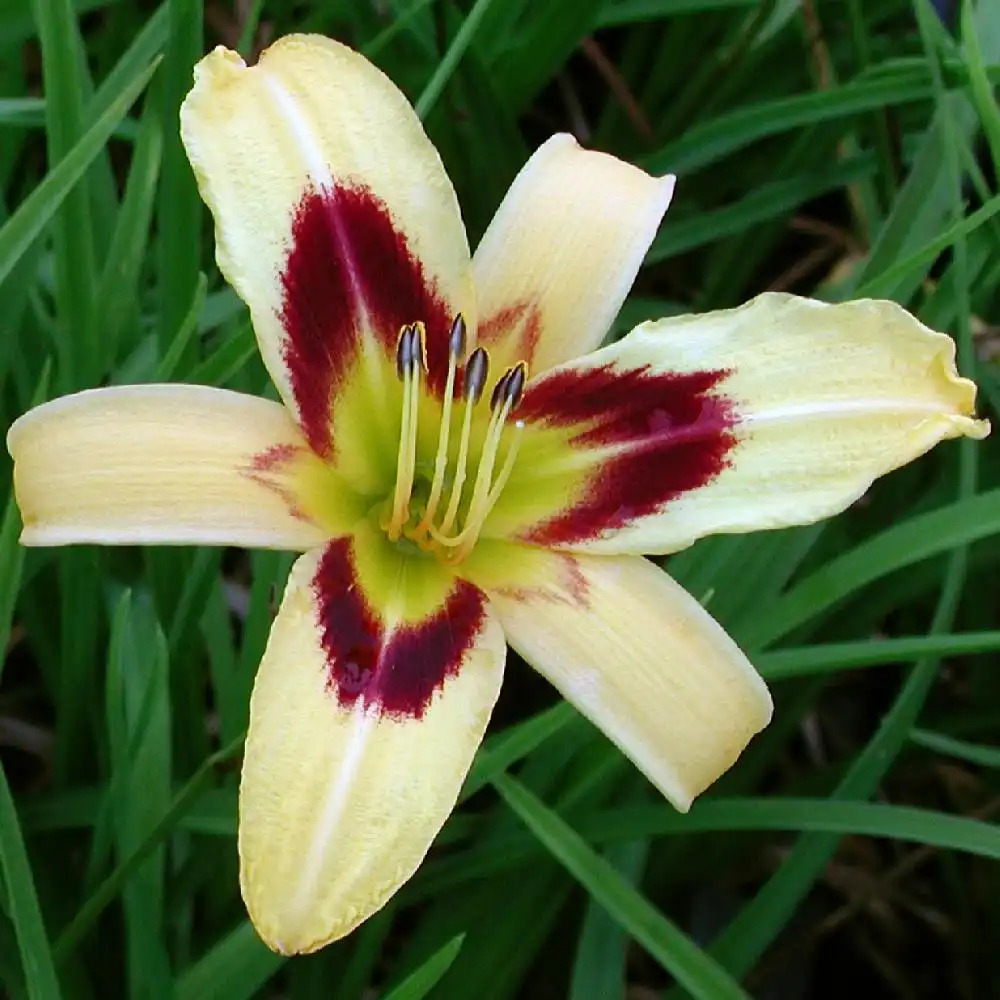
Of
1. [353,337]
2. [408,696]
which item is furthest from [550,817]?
[353,337]

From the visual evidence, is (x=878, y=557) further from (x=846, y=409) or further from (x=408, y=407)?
(x=408, y=407)

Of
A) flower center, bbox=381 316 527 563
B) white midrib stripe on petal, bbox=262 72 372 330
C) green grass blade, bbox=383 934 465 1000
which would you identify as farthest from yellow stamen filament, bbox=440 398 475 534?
green grass blade, bbox=383 934 465 1000

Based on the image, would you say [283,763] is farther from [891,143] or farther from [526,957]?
[891,143]

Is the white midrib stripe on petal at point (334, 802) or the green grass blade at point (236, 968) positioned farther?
the green grass blade at point (236, 968)

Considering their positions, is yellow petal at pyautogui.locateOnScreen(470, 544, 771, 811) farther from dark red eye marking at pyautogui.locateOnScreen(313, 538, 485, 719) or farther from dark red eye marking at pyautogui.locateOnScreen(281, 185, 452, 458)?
dark red eye marking at pyautogui.locateOnScreen(281, 185, 452, 458)

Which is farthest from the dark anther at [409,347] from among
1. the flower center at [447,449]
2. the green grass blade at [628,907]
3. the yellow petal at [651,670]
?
the green grass blade at [628,907]

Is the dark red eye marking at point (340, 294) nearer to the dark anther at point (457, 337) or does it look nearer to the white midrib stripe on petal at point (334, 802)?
the dark anther at point (457, 337)

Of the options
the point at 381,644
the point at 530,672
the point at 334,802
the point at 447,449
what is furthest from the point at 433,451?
the point at 530,672
